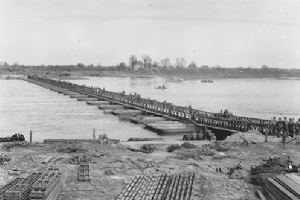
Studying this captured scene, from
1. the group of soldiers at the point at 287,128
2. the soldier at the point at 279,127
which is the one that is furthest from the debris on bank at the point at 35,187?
the soldier at the point at 279,127

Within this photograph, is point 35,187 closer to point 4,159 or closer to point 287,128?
point 4,159

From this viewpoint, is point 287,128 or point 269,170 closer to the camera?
point 269,170

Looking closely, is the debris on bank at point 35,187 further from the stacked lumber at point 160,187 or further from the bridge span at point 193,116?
the bridge span at point 193,116

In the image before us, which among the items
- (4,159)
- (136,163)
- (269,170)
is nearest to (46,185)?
(136,163)

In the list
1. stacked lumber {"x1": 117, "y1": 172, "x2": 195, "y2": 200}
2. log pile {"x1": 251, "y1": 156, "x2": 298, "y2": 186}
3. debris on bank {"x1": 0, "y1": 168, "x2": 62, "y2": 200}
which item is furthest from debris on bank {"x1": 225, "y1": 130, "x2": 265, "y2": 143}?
debris on bank {"x1": 0, "y1": 168, "x2": 62, "y2": 200}

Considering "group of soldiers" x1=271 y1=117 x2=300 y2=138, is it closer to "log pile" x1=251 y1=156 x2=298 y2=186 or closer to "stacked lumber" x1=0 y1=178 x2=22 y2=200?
"log pile" x1=251 y1=156 x2=298 y2=186
